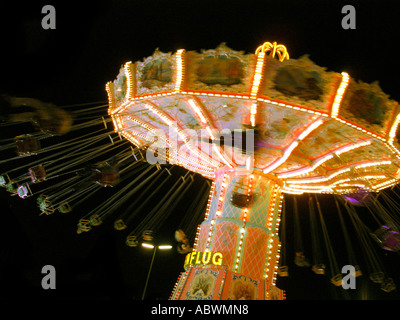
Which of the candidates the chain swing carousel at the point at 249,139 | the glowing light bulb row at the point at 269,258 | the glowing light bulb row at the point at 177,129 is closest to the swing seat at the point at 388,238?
the chain swing carousel at the point at 249,139

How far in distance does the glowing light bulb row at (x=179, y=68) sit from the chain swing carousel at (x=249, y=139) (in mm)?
23

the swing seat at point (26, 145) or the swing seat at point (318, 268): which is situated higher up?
the swing seat at point (26, 145)

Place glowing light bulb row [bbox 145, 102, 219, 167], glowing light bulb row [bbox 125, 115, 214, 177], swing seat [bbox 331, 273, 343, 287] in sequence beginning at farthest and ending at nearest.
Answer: swing seat [bbox 331, 273, 343, 287]
glowing light bulb row [bbox 125, 115, 214, 177]
glowing light bulb row [bbox 145, 102, 219, 167]

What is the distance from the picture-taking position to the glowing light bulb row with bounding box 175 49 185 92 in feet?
26.6

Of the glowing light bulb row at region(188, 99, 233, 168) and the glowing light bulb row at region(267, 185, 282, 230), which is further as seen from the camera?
the glowing light bulb row at region(267, 185, 282, 230)

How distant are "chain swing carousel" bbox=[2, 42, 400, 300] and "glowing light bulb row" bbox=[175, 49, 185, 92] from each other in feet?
0.07

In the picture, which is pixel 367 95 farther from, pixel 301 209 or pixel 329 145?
pixel 301 209

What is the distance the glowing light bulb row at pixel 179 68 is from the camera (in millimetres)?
8109

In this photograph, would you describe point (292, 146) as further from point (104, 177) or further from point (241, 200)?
point (104, 177)

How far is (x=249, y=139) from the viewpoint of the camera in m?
9.64

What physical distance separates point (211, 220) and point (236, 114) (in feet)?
9.13

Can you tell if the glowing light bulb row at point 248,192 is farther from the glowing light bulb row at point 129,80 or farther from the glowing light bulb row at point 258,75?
the glowing light bulb row at point 129,80

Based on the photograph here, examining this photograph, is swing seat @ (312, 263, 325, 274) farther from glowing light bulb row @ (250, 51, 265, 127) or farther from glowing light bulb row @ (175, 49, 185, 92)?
glowing light bulb row @ (175, 49, 185, 92)

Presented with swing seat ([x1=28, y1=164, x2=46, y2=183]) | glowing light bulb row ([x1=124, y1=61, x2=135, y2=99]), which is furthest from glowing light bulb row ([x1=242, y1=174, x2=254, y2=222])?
swing seat ([x1=28, y1=164, x2=46, y2=183])
